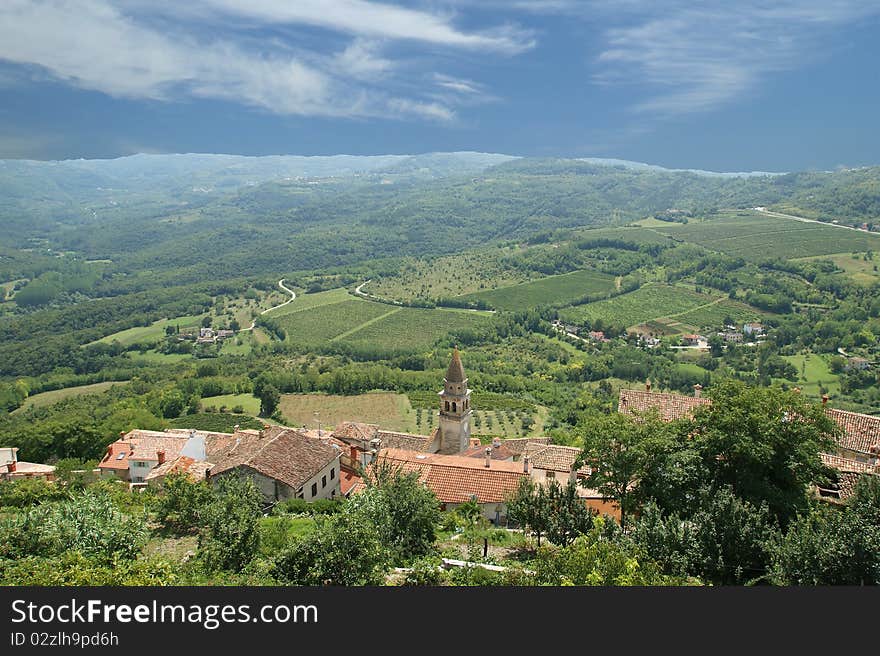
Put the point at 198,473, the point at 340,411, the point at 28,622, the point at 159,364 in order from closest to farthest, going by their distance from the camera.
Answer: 1. the point at 28,622
2. the point at 198,473
3. the point at 340,411
4. the point at 159,364

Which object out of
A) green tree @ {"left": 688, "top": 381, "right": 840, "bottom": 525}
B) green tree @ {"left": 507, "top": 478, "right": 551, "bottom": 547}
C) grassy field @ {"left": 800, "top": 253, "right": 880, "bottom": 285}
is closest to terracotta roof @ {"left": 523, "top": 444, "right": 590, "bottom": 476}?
green tree @ {"left": 507, "top": 478, "right": 551, "bottom": 547}

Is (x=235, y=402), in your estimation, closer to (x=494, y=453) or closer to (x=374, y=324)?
(x=494, y=453)

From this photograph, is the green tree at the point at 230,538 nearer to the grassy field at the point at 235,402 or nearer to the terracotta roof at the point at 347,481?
the terracotta roof at the point at 347,481

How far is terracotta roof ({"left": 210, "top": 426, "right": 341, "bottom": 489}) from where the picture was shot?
2739cm

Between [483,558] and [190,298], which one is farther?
[190,298]

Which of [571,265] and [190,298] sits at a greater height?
[571,265]

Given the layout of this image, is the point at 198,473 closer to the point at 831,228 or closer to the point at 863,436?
→ the point at 863,436

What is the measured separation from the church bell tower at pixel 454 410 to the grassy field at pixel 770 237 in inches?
4875

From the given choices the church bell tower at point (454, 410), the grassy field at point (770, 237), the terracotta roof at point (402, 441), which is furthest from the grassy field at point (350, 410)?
the grassy field at point (770, 237)

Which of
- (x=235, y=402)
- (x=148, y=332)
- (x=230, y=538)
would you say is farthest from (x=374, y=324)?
(x=230, y=538)

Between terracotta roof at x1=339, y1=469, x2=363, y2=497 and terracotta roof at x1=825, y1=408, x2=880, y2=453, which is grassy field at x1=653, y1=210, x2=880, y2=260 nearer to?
terracotta roof at x1=825, y1=408, x2=880, y2=453

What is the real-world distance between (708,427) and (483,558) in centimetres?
819

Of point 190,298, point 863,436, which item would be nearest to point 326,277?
point 190,298

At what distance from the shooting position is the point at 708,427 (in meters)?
18.9
